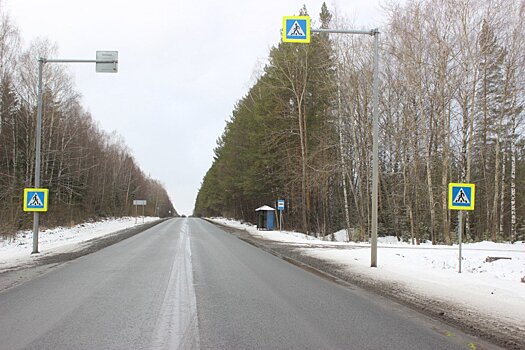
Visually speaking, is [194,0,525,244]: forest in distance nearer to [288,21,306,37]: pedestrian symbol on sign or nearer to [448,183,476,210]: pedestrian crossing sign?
[448,183,476,210]: pedestrian crossing sign

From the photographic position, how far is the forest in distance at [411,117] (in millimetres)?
24250

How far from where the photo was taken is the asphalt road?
5.52 meters

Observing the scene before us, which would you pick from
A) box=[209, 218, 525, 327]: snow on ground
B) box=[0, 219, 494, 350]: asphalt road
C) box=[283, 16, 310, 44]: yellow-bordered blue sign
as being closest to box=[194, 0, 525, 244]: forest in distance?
box=[209, 218, 525, 327]: snow on ground

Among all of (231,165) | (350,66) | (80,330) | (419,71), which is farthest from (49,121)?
(80,330)

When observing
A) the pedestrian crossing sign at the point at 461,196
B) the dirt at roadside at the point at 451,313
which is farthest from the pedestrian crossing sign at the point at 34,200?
the pedestrian crossing sign at the point at 461,196

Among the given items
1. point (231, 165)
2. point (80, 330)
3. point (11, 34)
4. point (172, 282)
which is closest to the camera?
point (80, 330)

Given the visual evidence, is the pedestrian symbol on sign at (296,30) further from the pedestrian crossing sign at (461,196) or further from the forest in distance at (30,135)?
the forest in distance at (30,135)

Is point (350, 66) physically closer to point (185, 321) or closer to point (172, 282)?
point (172, 282)

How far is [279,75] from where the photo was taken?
34125 mm

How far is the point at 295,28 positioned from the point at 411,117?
1824 centimetres

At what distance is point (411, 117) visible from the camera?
27266 mm

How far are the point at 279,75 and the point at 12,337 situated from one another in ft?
100

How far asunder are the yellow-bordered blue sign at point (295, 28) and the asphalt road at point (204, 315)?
6042mm

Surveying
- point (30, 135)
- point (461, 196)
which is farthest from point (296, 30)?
point (30, 135)
